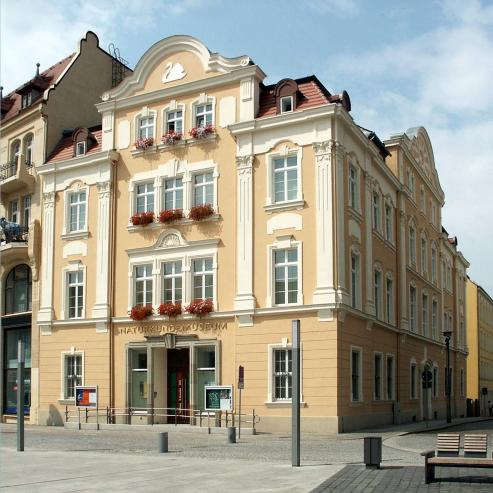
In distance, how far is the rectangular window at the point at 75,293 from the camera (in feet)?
122

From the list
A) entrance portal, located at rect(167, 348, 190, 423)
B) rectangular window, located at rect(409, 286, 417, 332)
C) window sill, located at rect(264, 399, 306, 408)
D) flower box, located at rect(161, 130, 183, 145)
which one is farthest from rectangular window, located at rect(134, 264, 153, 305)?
rectangular window, located at rect(409, 286, 417, 332)

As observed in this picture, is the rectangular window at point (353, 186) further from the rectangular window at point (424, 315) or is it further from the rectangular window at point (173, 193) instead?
the rectangular window at point (424, 315)

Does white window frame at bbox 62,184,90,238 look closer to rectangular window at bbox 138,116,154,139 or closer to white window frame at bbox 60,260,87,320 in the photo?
white window frame at bbox 60,260,87,320

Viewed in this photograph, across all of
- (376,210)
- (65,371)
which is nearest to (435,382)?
(376,210)

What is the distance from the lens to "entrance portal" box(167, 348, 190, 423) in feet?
113

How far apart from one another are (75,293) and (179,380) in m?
6.62

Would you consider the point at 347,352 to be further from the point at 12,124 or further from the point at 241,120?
the point at 12,124

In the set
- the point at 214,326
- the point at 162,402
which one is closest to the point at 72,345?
the point at 162,402

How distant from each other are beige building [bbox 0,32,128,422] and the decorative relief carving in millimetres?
7355

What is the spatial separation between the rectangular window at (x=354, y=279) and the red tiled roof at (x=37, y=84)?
60.9 feet

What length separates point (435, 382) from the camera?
48.6m

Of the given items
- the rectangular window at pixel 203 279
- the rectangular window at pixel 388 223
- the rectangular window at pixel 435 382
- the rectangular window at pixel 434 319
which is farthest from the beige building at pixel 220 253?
the rectangular window at pixel 434 319

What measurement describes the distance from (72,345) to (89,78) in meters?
14.5

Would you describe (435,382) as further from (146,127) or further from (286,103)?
(146,127)
